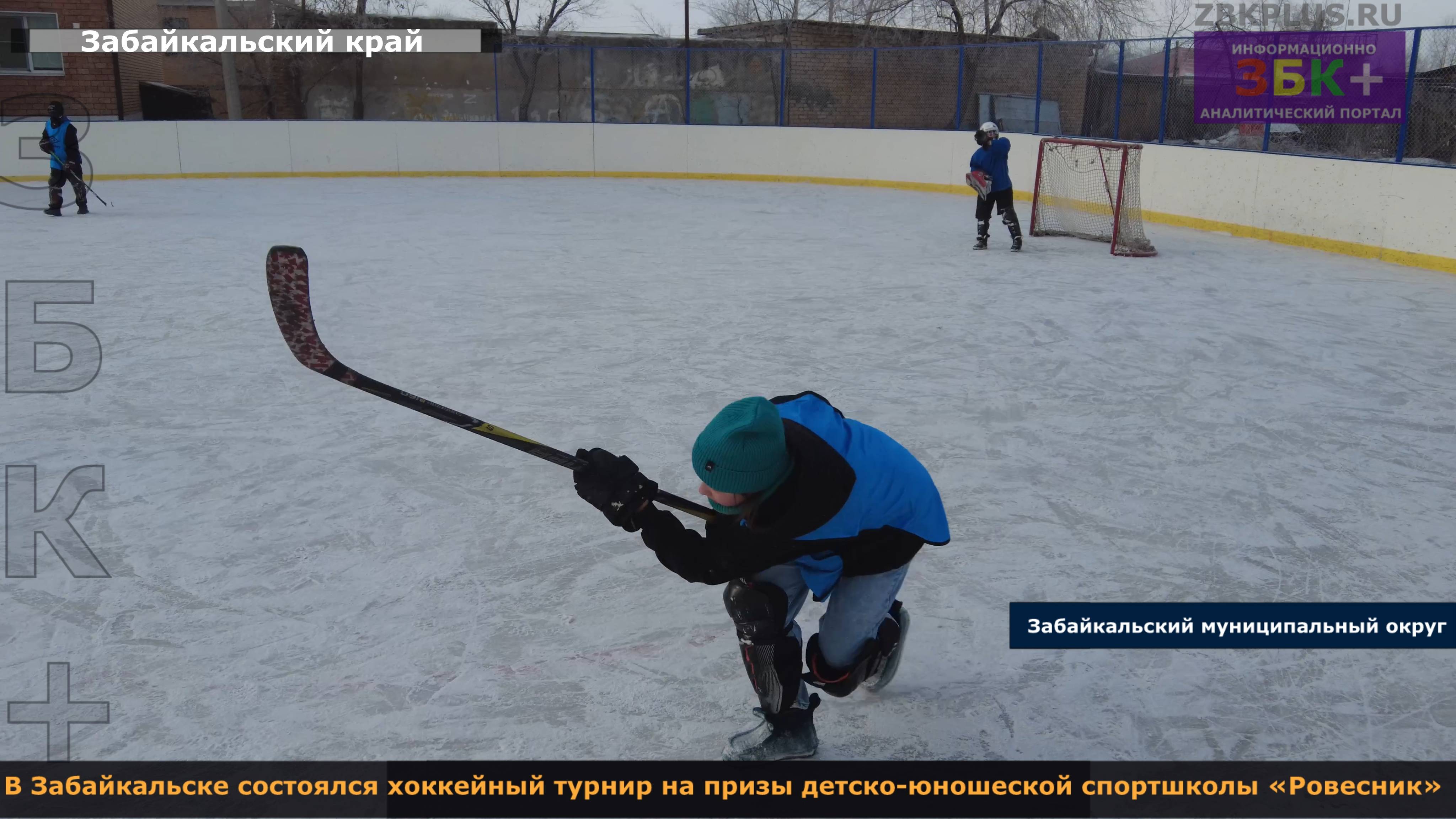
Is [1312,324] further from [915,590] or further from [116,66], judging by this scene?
[116,66]

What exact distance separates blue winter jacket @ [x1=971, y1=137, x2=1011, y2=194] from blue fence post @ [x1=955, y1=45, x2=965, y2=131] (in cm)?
593

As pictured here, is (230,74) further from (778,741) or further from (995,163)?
(778,741)

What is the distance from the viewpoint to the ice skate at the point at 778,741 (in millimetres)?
2309

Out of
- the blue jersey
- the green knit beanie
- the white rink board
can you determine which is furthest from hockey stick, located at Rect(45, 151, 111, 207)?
the green knit beanie

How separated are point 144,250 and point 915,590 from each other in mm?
8246

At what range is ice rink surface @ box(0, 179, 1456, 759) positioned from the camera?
2.52 meters

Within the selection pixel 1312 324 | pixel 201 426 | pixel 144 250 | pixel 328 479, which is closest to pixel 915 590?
pixel 328 479

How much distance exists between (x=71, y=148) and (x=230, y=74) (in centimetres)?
900

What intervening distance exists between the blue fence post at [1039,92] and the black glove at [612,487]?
13212mm

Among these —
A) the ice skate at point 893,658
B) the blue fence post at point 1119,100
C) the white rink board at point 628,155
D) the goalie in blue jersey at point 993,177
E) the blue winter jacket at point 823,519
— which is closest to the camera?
the blue winter jacket at point 823,519

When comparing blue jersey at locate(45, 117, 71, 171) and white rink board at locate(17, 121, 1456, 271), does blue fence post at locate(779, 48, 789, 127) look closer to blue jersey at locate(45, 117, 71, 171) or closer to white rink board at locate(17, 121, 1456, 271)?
white rink board at locate(17, 121, 1456, 271)

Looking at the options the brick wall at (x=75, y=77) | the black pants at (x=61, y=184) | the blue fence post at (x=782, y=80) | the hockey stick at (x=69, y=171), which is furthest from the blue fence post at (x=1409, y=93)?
the brick wall at (x=75, y=77)

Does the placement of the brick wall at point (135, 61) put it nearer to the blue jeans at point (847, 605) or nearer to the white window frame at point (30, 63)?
the white window frame at point (30, 63)

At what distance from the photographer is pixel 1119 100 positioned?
12852mm
